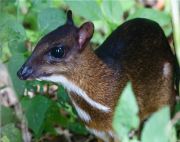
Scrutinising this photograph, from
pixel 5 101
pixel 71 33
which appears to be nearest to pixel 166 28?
pixel 5 101

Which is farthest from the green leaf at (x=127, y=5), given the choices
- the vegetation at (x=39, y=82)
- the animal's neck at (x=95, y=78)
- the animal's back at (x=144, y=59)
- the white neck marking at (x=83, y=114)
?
the white neck marking at (x=83, y=114)


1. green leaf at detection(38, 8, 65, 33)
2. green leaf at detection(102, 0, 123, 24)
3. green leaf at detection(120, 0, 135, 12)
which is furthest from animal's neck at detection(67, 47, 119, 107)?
green leaf at detection(120, 0, 135, 12)

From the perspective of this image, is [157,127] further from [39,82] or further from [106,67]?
[39,82]

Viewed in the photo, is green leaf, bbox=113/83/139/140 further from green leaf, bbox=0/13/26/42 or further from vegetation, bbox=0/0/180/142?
green leaf, bbox=0/13/26/42

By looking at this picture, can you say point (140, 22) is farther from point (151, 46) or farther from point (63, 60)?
point (63, 60)

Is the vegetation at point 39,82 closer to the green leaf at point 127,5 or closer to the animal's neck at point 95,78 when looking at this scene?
the animal's neck at point 95,78

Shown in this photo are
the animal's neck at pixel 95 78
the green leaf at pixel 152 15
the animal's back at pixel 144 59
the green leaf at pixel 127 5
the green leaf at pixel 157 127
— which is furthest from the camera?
the green leaf at pixel 127 5
